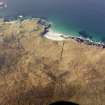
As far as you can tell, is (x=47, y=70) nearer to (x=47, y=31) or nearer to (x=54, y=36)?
(x=54, y=36)

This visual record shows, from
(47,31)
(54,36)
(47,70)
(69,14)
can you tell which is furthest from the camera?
(69,14)

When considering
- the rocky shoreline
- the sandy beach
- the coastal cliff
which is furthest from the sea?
the coastal cliff

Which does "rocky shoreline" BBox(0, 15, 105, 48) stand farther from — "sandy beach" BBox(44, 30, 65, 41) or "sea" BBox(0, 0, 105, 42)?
"sea" BBox(0, 0, 105, 42)

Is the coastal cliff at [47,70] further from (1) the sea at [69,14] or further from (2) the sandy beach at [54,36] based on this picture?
(1) the sea at [69,14]

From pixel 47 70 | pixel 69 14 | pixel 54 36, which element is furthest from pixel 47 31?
pixel 47 70

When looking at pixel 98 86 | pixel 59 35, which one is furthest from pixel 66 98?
pixel 59 35

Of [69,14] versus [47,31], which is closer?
[47,31]

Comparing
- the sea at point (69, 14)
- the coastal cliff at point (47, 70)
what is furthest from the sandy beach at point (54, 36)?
the sea at point (69, 14)
